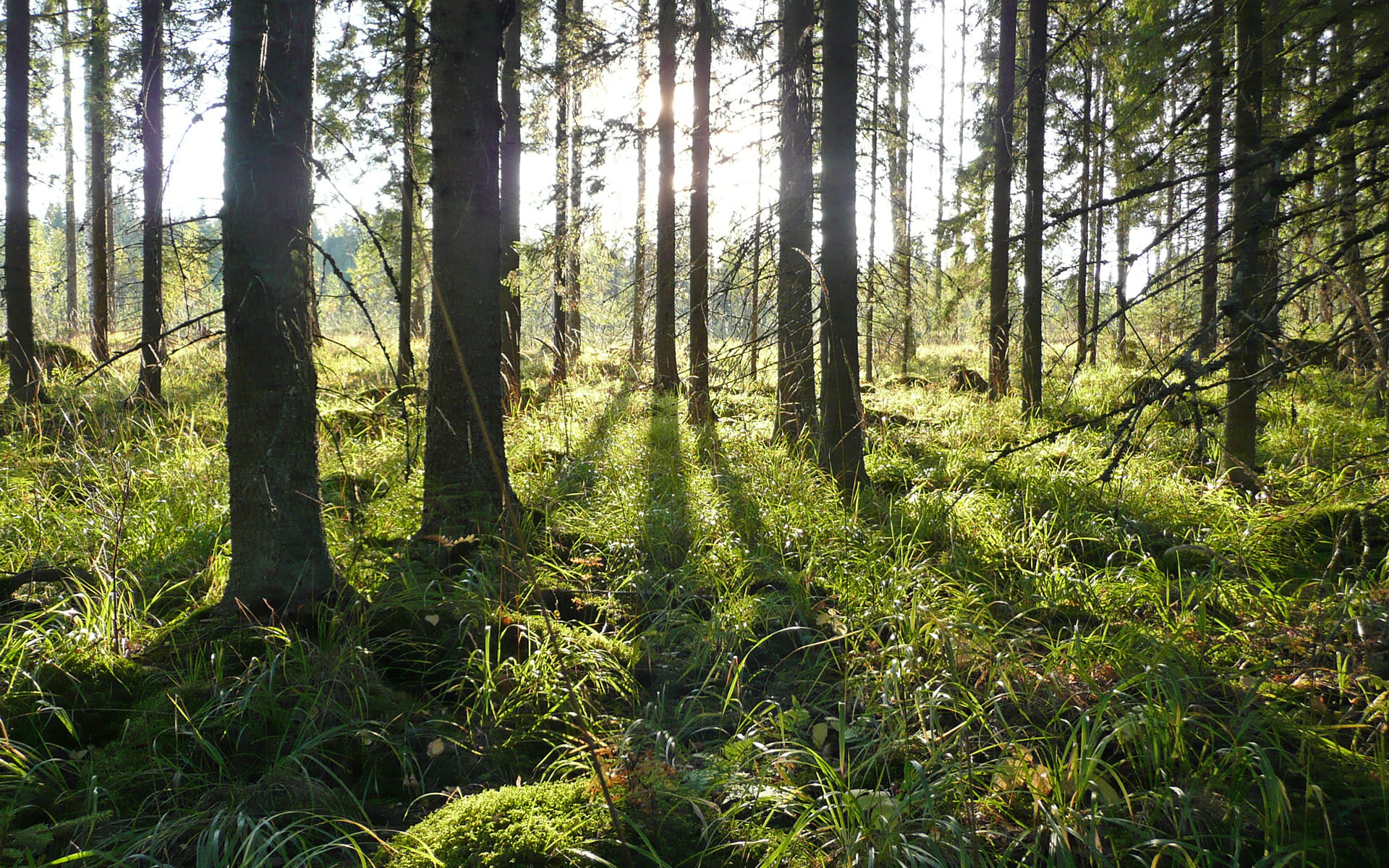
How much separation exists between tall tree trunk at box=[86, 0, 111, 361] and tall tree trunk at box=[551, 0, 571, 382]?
6.07 metres

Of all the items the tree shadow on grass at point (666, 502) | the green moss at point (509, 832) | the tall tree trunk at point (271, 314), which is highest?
the tall tree trunk at point (271, 314)

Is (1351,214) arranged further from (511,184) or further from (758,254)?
(511,184)

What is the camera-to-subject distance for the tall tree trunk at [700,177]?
9.63 meters

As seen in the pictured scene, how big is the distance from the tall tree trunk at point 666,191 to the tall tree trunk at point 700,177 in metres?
0.34

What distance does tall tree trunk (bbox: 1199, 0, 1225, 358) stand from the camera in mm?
2518

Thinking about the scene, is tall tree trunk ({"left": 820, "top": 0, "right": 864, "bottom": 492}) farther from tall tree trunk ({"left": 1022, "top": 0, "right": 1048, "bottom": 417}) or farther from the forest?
tall tree trunk ({"left": 1022, "top": 0, "right": 1048, "bottom": 417})

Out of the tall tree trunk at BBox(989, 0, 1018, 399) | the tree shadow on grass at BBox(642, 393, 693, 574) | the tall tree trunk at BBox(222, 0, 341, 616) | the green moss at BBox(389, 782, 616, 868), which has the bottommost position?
→ the green moss at BBox(389, 782, 616, 868)

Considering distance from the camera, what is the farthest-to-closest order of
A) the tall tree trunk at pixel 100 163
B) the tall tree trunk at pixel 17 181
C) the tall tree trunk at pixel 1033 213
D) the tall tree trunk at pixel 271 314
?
1. the tall tree trunk at pixel 100 163
2. the tall tree trunk at pixel 1033 213
3. the tall tree trunk at pixel 17 181
4. the tall tree trunk at pixel 271 314

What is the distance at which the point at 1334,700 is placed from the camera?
250cm

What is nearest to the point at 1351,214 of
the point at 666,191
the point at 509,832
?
the point at 509,832

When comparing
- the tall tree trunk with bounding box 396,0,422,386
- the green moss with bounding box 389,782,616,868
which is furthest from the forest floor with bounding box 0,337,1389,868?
the tall tree trunk with bounding box 396,0,422,386

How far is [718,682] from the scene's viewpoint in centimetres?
307

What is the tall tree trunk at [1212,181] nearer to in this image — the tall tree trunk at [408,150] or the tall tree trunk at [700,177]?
the tall tree trunk at [408,150]

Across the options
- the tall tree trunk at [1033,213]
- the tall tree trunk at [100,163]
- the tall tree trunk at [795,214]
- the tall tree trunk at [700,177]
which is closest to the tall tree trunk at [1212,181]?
the tall tree trunk at [1033,213]
